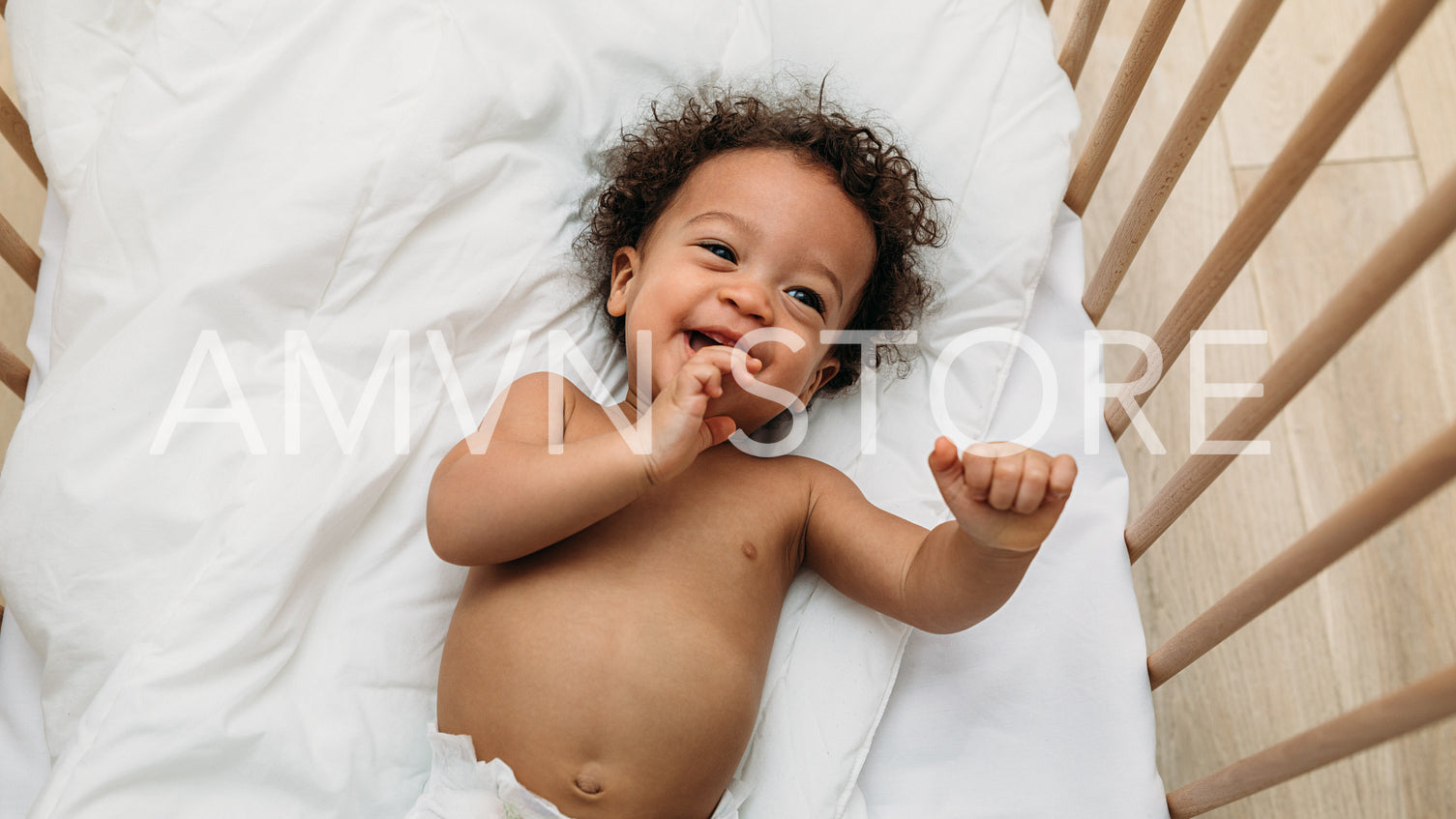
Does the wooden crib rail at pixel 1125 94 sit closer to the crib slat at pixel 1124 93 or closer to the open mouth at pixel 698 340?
the crib slat at pixel 1124 93

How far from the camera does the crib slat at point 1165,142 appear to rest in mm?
688

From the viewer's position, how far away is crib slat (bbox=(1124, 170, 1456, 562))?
516 mm

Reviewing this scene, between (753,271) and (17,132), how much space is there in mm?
743

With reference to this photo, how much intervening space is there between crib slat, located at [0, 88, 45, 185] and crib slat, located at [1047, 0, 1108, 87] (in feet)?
3.37

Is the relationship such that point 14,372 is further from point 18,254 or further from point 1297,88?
point 1297,88

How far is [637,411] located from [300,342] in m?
0.30

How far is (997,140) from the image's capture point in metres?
1.02

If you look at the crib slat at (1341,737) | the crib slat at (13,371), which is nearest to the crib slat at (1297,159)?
the crib slat at (1341,737)

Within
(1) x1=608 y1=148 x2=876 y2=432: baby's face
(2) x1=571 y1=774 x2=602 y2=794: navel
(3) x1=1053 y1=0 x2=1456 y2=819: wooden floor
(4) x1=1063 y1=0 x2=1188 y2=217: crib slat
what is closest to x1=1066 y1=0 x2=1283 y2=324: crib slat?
(4) x1=1063 y1=0 x2=1188 y2=217: crib slat

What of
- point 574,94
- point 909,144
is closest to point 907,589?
point 909,144

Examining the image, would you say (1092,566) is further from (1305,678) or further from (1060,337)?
(1305,678)

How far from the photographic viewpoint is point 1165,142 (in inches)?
31.2

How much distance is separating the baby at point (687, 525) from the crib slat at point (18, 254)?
1.63 ft

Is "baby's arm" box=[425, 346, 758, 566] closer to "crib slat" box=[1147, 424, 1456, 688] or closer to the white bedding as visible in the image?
the white bedding
